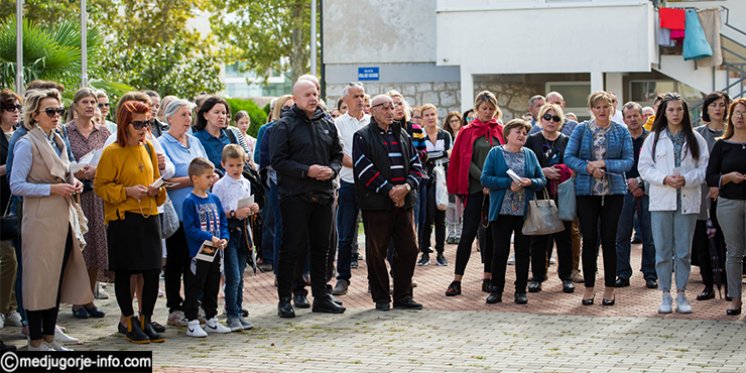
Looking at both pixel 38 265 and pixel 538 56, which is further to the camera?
pixel 538 56

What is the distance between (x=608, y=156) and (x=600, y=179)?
0.98 ft

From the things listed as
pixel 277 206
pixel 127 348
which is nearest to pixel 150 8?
pixel 277 206

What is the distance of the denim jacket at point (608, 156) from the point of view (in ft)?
42.1

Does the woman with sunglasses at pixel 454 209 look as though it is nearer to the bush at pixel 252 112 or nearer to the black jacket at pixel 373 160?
the black jacket at pixel 373 160

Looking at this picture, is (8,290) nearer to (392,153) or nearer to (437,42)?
(392,153)

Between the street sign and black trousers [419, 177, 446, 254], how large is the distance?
41.8 feet

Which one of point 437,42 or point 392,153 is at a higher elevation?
point 437,42

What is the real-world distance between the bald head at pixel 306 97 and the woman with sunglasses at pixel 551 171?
9.34ft

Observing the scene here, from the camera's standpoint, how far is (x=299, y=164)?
12.2m

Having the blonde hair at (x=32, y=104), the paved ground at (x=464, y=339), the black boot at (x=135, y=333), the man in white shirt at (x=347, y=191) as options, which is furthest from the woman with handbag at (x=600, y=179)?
the blonde hair at (x=32, y=104)

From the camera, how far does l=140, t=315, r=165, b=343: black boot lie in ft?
35.8

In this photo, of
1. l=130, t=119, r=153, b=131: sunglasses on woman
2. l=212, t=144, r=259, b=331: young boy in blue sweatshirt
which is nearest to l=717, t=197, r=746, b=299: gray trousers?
l=212, t=144, r=259, b=331: young boy in blue sweatshirt

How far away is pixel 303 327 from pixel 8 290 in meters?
2.72

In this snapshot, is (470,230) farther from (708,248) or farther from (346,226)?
(708,248)
